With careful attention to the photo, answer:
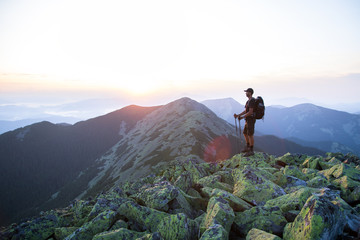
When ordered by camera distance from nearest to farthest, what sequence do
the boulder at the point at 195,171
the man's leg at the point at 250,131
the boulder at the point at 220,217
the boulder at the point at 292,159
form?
the boulder at the point at 220,217 < the boulder at the point at 195,171 < the man's leg at the point at 250,131 < the boulder at the point at 292,159

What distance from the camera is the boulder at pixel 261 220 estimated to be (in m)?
6.16

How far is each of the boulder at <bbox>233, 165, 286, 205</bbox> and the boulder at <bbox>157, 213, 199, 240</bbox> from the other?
3613 mm

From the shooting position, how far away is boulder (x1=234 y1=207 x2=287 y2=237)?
6160mm

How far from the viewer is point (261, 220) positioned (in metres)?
6.40

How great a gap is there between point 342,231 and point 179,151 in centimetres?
11871

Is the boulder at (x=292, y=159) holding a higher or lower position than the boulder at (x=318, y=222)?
lower

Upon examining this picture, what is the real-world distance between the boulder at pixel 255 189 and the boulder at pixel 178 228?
11.9 feet

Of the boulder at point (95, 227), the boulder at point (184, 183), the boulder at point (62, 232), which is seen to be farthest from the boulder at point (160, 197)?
the boulder at point (62, 232)

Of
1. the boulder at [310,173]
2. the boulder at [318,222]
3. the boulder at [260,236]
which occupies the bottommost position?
the boulder at [310,173]

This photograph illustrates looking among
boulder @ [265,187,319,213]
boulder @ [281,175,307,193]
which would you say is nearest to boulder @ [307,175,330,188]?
boulder @ [281,175,307,193]

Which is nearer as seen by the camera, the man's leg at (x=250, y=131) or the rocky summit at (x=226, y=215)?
the rocky summit at (x=226, y=215)

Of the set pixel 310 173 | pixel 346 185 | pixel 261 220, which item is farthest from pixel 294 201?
pixel 310 173

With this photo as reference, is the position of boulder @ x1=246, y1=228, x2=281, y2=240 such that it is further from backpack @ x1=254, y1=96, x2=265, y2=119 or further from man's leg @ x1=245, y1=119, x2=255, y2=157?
man's leg @ x1=245, y1=119, x2=255, y2=157

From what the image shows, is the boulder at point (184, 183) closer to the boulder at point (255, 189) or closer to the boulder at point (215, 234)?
the boulder at point (255, 189)
